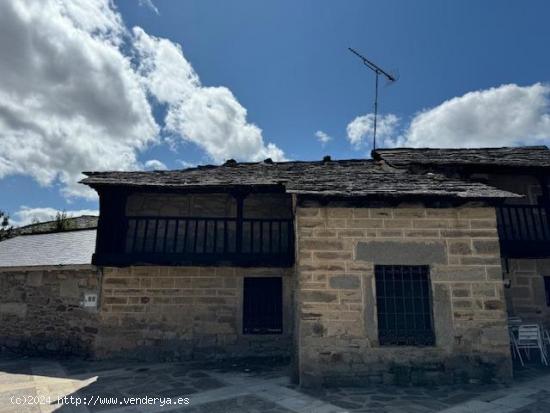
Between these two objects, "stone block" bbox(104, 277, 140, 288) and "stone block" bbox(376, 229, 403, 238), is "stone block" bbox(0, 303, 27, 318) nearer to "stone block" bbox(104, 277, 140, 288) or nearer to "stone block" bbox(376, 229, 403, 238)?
"stone block" bbox(104, 277, 140, 288)

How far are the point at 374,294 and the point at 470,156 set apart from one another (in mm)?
5354

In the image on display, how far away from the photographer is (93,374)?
6.65 metres

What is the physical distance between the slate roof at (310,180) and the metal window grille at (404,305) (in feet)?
4.51

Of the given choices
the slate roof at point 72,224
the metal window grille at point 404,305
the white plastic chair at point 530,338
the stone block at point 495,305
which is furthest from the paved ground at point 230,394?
the slate roof at point 72,224

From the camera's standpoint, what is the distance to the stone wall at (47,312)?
820cm

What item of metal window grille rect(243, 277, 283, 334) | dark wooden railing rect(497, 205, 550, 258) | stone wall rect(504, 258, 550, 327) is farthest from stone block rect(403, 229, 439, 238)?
metal window grille rect(243, 277, 283, 334)

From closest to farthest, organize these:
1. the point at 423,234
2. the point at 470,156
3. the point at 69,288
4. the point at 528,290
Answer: the point at 423,234 < the point at 528,290 < the point at 69,288 < the point at 470,156

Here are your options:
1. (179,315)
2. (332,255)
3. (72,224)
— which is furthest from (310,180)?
Result: (72,224)

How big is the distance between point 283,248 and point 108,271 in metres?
4.10

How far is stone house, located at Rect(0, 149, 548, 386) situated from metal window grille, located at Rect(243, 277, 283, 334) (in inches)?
1.0

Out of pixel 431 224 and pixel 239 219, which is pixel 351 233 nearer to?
pixel 431 224

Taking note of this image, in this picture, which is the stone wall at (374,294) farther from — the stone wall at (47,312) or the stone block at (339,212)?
the stone wall at (47,312)

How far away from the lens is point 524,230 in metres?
8.20

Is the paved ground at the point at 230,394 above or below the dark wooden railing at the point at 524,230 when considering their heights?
below
